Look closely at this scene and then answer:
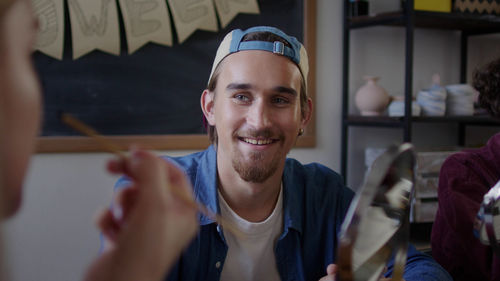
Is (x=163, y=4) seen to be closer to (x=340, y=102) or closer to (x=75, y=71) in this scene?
(x=75, y=71)

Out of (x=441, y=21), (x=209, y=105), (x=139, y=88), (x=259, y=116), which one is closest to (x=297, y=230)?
(x=259, y=116)

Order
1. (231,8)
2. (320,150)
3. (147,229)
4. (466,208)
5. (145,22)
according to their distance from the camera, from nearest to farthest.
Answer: (147,229)
(466,208)
(145,22)
(231,8)
(320,150)

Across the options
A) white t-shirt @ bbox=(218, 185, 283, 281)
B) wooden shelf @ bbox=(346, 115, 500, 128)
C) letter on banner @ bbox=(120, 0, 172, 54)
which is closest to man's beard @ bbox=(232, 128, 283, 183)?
white t-shirt @ bbox=(218, 185, 283, 281)

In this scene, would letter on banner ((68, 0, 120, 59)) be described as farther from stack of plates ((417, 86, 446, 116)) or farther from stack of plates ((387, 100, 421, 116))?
stack of plates ((417, 86, 446, 116))

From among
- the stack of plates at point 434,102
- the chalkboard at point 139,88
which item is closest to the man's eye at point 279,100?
the chalkboard at point 139,88

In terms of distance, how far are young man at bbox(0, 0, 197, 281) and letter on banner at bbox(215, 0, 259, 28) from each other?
70.6 inches

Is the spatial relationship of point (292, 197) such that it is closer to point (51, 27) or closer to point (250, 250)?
point (250, 250)

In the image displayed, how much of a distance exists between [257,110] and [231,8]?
1.10m

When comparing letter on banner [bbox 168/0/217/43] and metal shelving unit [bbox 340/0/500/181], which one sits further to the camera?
metal shelving unit [bbox 340/0/500/181]

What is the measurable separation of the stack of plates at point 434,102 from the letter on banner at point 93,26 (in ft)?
5.01

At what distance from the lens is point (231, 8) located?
2.09 meters

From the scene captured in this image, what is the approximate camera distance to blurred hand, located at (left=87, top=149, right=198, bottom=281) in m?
0.33

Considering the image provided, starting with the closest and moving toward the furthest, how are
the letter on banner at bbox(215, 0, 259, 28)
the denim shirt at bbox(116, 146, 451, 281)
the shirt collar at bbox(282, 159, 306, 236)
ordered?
the denim shirt at bbox(116, 146, 451, 281), the shirt collar at bbox(282, 159, 306, 236), the letter on banner at bbox(215, 0, 259, 28)

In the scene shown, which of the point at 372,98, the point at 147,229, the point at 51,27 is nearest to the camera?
the point at 147,229
